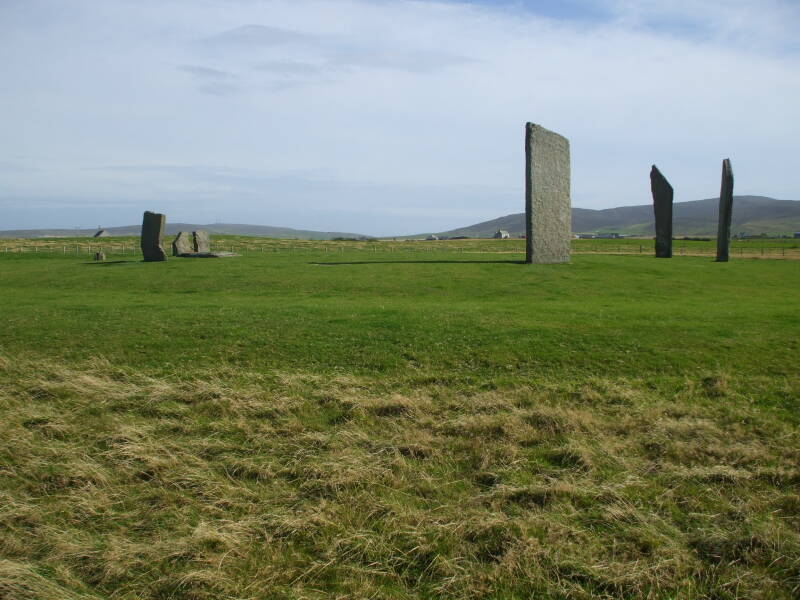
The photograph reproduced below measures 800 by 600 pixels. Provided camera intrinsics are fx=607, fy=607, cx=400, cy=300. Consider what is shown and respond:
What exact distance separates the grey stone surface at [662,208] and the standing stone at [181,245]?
96.9 feet

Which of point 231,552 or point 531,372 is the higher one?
point 531,372

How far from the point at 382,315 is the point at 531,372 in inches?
207

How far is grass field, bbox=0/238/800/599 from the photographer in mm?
5957

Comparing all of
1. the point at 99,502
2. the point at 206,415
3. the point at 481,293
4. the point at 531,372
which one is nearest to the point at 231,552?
the point at 99,502

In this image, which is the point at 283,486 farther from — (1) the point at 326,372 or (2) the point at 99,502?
(1) the point at 326,372

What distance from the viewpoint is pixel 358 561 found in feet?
20.2

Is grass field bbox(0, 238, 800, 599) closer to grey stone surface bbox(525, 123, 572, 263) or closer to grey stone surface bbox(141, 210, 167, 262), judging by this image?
grey stone surface bbox(525, 123, 572, 263)

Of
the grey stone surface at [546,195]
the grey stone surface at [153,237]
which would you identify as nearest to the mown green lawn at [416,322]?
the grey stone surface at [546,195]

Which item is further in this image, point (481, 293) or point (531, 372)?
point (481, 293)

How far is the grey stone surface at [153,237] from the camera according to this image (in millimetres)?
34188

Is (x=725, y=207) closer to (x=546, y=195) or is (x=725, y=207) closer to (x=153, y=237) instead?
(x=546, y=195)

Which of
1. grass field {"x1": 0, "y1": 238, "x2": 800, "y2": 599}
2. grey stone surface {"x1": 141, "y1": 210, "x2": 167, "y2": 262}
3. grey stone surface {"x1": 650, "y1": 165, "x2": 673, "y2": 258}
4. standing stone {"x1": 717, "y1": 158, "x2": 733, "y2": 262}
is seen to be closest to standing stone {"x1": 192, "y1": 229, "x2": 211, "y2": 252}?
grey stone surface {"x1": 141, "y1": 210, "x2": 167, "y2": 262}

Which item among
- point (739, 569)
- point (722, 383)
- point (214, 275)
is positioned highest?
point (214, 275)

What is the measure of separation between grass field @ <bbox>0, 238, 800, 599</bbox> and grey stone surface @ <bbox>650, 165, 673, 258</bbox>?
22.3 m
